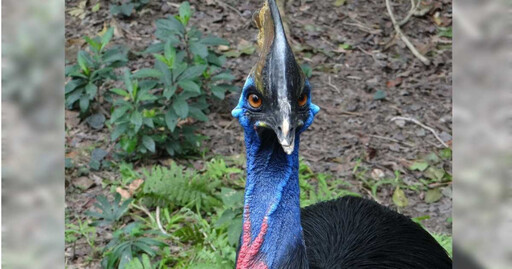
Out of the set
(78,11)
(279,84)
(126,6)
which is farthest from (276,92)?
(78,11)

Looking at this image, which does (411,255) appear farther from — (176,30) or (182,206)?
(176,30)

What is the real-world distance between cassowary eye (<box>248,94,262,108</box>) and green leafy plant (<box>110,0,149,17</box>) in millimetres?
4097

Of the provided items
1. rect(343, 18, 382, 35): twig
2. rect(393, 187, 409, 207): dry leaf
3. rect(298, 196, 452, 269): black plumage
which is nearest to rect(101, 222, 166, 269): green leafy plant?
rect(298, 196, 452, 269): black plumage

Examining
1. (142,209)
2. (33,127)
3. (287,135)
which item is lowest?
(142,209)

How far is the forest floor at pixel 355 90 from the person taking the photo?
14.6 feet

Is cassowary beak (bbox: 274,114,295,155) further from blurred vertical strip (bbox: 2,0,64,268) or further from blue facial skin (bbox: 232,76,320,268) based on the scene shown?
blurred vertical strip (bbox: 2,0,64,268)

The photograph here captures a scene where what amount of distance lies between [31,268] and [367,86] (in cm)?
473

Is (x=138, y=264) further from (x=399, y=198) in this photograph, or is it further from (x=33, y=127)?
(x=33, y=127)

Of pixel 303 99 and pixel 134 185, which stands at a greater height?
pixel 303 99

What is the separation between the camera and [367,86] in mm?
5320

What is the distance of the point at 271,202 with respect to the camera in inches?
72.7

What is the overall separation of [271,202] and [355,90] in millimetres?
3538

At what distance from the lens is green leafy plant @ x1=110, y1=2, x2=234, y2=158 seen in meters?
4.27

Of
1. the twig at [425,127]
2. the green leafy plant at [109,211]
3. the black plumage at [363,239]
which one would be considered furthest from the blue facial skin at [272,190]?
the twig at [425,127]
